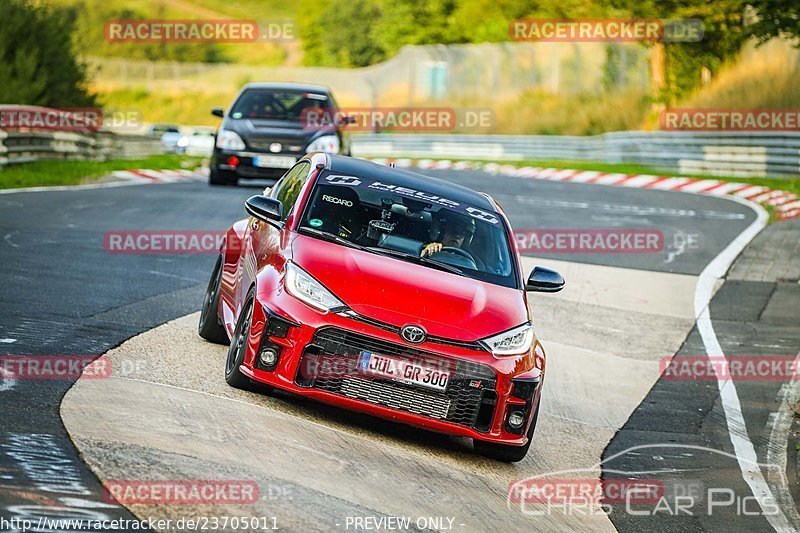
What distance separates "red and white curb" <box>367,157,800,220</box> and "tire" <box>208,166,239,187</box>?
279 centimetres

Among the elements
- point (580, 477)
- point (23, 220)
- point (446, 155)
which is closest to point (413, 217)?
point (580, 477)

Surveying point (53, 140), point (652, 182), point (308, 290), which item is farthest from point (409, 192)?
point (652, 182)

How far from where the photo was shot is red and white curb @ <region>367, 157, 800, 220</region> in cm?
2400

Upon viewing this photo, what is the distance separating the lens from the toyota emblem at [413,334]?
23.4 feet

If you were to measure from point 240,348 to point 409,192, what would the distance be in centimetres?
165

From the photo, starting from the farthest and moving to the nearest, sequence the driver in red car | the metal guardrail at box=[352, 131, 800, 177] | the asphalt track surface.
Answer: the metal guardrail at box=[352, 131, 800, 177] → the driver in red car → the asphalt track surface

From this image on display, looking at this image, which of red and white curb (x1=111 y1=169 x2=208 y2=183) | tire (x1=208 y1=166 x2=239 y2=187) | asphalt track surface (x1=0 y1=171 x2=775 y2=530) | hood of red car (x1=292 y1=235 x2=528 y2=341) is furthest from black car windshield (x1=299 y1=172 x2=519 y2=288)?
red and white curb (x1=111 y1=169 x2=208 y2=183)

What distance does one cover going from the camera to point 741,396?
1034cm

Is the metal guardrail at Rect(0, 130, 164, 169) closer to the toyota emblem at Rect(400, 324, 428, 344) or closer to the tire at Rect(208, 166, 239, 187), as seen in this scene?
the tire at Rect(208, 166, 239, 187)

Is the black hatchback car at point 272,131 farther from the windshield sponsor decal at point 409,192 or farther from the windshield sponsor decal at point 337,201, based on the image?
the windshield sponsor decal at point 337,201

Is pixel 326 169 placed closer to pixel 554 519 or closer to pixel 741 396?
pixel 554 519

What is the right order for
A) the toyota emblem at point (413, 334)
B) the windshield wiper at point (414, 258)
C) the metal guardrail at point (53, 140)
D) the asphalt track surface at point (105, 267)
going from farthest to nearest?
1. the metal guardrail at point (53, 140)
2. the windshield wiper at point (414, 258)
3. the toyota emblem at point (413, 334)
4. the asphalt track surface at point (105, 267)

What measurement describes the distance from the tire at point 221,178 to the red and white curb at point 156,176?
9.52 feet

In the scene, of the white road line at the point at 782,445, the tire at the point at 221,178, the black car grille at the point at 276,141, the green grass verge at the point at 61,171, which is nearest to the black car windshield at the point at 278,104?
the black car grille at the point at 276,141
